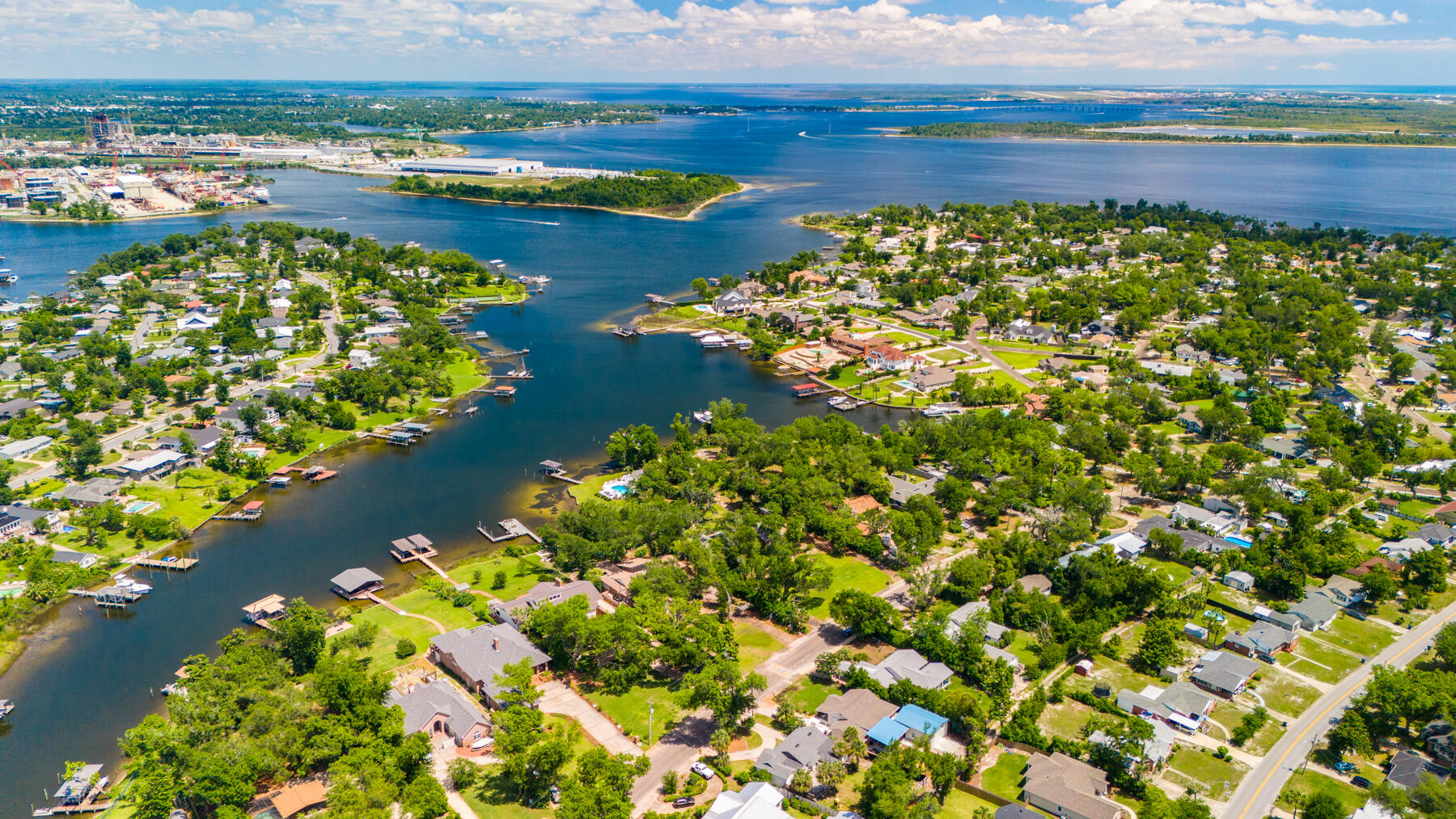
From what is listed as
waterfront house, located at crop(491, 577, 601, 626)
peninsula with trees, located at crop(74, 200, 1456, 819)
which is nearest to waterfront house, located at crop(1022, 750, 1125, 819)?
peninsula with trees, located at crop(74, 200, 1456, 819)

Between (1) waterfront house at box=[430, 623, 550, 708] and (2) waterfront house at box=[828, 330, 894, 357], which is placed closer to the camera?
(1) waterfront house at box=[430, 623, 550, 708]

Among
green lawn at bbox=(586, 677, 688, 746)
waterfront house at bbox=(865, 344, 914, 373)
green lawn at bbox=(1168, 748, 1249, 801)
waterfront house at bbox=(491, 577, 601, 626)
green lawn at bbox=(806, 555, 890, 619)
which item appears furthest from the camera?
waterfront house at bbox=(865, 344, 914, 373)

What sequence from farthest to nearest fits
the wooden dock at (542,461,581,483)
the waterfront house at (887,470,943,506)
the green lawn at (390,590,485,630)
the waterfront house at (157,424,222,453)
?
the waterfront house at (157,424,222,453) → the wooden dock at (542,461,581,483) → the waterfront house at (887,470,943,506) → the green lawn at (390,590,485,630)

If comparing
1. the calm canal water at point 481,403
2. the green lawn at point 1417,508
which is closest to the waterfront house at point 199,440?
the calm canal water at point 481,403

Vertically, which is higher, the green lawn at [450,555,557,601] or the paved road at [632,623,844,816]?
the green lawn at [450,555,557,601]

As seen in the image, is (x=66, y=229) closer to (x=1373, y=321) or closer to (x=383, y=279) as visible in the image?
(x=383, y=279)

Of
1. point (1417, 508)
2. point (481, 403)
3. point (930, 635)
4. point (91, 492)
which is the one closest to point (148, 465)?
point (91, 492)

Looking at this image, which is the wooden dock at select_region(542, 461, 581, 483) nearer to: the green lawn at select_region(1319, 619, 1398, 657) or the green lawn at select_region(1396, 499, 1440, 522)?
the green lawn at select_region(1319, 619, 1398, 657)

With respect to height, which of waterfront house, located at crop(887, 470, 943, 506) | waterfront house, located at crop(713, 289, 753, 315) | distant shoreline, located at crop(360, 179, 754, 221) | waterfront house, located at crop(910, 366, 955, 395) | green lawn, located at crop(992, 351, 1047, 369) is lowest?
waterfront house, located at crop(887, 470, 943, 506)

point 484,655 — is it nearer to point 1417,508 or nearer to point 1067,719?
point 1067,719
